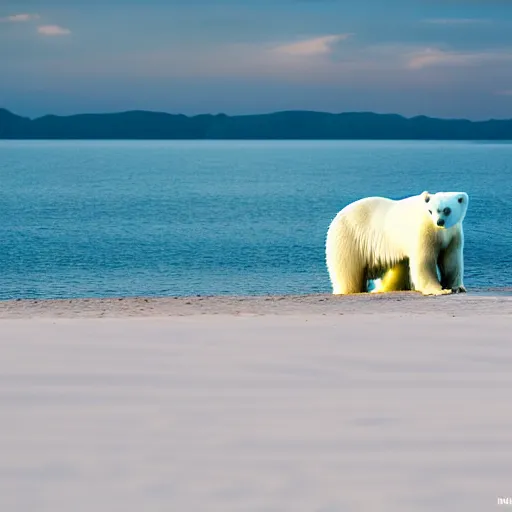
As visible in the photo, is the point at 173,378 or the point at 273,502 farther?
the point at 173,378

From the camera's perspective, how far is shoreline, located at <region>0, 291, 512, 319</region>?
9.41m

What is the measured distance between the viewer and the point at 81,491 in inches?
162

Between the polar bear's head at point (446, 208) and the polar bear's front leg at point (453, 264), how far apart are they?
0.47m

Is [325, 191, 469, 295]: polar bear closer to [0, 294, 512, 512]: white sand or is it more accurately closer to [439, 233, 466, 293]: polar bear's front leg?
[439, 233, 466, 293]: polar bear's front leg

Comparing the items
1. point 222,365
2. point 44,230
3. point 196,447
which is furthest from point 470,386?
Answer: point 44,230

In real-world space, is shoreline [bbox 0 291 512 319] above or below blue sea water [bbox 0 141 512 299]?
above

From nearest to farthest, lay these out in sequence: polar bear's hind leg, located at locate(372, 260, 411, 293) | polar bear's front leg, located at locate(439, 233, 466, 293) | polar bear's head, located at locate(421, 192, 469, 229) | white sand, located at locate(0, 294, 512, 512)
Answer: white sand, located at locate(0, 294, 512, 512) → polar bear's head, located at locate(421, 192, 469, 229) → polar bear's front leg, located at locate(439, 233, 466, 293) → polar bear's hind leg, located at locate(372, 260, 411, 293)

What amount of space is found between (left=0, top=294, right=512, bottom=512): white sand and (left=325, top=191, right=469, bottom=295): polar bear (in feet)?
7.90

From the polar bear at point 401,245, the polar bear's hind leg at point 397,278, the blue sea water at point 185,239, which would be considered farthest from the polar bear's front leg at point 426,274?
the blue sea water at point 185,239

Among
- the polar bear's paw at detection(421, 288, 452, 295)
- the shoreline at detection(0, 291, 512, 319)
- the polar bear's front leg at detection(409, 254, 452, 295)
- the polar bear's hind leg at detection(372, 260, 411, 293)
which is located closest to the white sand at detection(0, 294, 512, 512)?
the shoreline at detection(0, 291, 512, 319)

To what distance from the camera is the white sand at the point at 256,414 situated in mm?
4125

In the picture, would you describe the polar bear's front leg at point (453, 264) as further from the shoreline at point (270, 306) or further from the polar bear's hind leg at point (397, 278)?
the polar bear's hind leg at point (397, 278)

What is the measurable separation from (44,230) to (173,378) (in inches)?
1547

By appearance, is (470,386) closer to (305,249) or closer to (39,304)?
(39,304)
